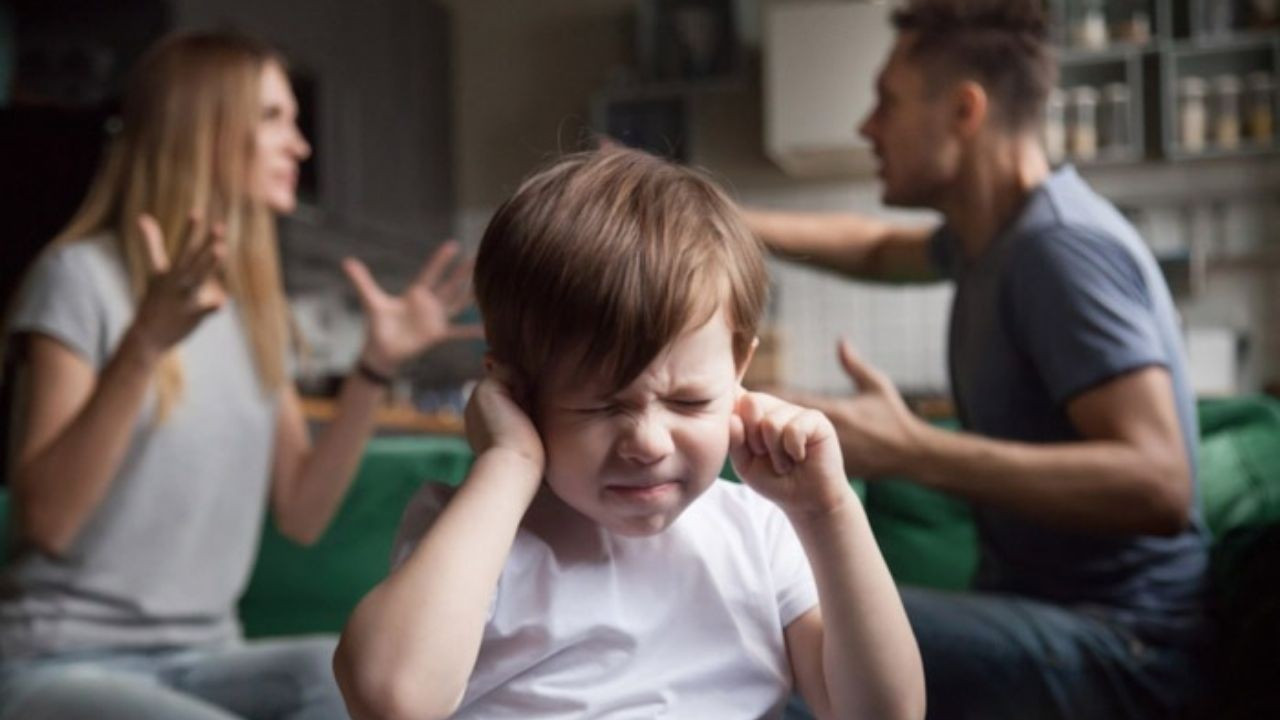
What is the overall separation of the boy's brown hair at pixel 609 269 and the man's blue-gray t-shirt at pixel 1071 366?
1.73 ft

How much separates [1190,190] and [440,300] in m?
3.46

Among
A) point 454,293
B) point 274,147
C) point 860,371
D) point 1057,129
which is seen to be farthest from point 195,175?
point 1057,129

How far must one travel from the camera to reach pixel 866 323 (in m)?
4.34

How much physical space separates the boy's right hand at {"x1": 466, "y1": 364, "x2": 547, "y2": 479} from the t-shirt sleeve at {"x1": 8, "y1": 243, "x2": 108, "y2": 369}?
698 millimetres

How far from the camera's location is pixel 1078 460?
3.54 feet

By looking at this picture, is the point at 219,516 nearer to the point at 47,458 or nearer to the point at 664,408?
the point at 47,458

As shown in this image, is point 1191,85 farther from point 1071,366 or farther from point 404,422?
point 1071,366

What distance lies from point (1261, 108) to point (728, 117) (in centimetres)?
172

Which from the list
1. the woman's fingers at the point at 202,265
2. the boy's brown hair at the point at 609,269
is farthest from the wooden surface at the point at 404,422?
the boy's brown hair at the point at 609,269

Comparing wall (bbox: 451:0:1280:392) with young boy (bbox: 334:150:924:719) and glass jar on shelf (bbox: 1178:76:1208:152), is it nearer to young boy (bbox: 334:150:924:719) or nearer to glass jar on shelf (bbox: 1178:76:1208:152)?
glass jar on shelf (bbox: 1178:76:1208:152)

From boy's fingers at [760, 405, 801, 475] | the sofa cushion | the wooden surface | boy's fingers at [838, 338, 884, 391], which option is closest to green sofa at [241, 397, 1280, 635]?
the sofa cushion

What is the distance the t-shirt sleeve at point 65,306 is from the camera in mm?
1228

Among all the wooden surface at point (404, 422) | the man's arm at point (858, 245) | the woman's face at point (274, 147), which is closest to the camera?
the woman's face at point (274, 147)

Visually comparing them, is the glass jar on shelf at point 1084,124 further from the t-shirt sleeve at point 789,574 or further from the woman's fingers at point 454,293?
the t-shirt sleeve at point 789,574
